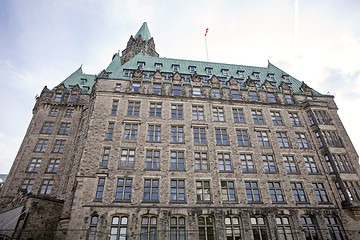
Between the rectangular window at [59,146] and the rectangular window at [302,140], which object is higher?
the rectangular window at [59,146]

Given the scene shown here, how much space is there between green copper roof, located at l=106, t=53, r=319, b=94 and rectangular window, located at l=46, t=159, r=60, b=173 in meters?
14.9

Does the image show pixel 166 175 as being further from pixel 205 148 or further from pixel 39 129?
pixel 39 129

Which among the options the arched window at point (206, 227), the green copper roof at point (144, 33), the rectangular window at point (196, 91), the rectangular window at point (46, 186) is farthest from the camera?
the green copper roof at point (144, 33)

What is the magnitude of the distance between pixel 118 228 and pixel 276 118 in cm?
2370

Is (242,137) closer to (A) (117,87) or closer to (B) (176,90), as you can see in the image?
(B) (176,90)

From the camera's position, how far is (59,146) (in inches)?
1331

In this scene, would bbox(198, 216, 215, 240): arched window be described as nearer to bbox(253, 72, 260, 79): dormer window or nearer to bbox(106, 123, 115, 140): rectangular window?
bbox(106, 123, 115, 140): rectangular window

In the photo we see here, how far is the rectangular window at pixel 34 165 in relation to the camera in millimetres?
31509

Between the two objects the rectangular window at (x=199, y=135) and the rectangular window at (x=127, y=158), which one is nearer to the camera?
the rectangular window at (x=127, y=158)

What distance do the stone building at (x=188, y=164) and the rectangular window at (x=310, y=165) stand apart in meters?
0.20

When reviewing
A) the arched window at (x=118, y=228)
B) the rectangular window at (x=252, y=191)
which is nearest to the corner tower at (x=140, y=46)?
the rectangular window at (x=252, y=191)

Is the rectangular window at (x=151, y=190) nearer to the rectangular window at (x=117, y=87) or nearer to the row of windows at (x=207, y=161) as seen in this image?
the row of windows at (x=207, y=161)

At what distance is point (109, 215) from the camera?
21.2 metres

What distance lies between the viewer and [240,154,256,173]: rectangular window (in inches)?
1031
